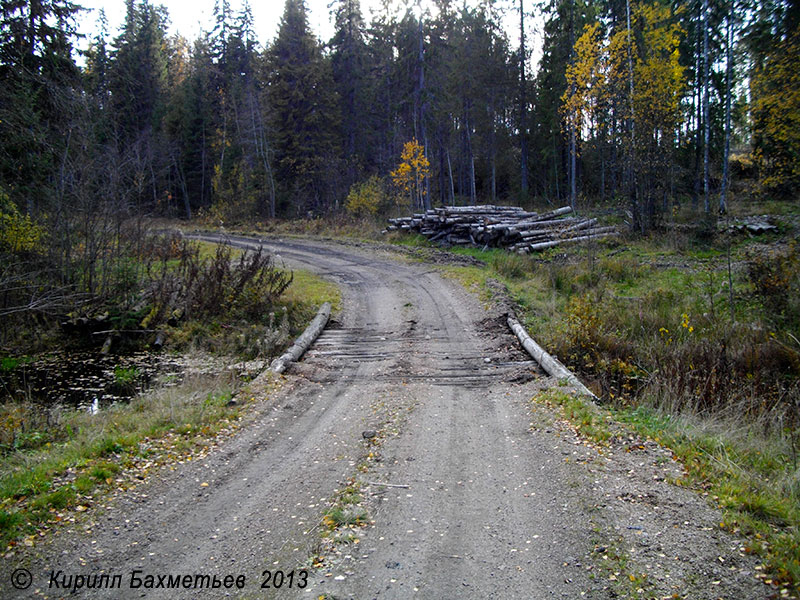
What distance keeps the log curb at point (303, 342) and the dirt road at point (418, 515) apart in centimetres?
139

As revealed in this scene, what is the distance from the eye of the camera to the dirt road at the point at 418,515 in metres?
3.80

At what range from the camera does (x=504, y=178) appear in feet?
149

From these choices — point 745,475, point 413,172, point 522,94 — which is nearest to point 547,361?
point 745,475

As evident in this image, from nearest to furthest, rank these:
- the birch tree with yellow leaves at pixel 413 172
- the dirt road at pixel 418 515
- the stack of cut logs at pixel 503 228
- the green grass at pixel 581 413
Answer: the dirt road at pixel 418 515 < the green grass at pixel 581 413 < the stack of cut logs at pixel 503 228 < the birch tree with yellow leaves at pixel 413 172

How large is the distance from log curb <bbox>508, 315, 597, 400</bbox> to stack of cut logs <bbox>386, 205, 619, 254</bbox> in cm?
852

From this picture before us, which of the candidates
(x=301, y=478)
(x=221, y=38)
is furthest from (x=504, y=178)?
(x=301, y=478)

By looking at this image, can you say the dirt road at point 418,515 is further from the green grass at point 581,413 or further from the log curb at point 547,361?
the log curb at point 547,361

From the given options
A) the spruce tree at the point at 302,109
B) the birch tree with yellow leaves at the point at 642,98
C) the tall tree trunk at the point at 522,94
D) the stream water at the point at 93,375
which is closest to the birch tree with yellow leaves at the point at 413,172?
the spruce tree at the point at 302,109

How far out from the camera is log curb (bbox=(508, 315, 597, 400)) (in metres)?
7.90

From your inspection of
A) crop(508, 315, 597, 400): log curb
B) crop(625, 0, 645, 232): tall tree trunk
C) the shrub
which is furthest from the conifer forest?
crop(508, 315, 597, 400): log curb

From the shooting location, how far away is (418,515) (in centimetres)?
473

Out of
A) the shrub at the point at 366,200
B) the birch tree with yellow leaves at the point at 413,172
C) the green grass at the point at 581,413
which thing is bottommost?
the green grass at the point at 581,413

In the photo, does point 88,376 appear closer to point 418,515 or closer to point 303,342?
point 303,342

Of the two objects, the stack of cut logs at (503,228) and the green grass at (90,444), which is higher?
the stack of cut logs at (503,228)
